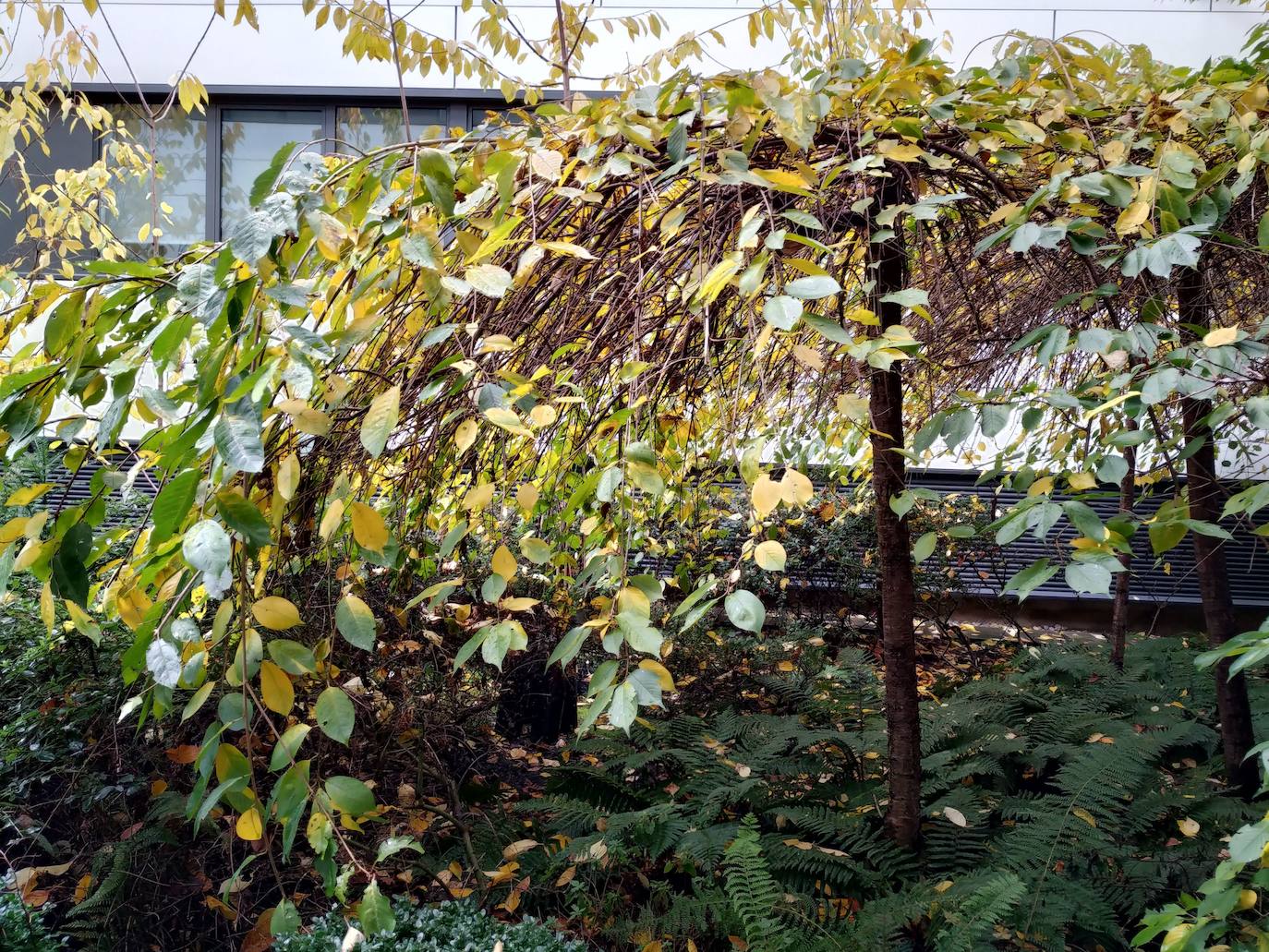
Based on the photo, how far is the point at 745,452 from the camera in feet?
4.09

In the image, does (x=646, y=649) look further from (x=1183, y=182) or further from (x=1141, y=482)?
(x=1141, y=482)

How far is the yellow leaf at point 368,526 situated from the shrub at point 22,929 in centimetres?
215

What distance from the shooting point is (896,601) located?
8.23ft

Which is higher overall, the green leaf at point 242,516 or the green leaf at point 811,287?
the green leaf at point 811,287

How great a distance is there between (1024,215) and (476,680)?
9.87 ft

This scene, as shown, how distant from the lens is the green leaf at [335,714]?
1.08 m

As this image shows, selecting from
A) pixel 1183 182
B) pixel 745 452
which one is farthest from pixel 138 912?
pixel 1183 182

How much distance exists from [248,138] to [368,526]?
7380 millimetres

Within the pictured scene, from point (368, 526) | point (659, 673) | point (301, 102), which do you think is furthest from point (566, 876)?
point (301, 102)

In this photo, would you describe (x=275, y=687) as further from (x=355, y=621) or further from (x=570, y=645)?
(x=570, y=645)

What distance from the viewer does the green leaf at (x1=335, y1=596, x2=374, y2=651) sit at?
44.3 inches

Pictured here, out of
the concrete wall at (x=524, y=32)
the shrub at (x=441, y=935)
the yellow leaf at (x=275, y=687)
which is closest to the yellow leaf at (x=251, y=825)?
the yellow leaf at (x=275, y=687)

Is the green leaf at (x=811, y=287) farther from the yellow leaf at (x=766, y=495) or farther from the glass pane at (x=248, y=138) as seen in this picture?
the glass pane at (x=248, y=138)

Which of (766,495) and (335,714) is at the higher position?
(766,495)
